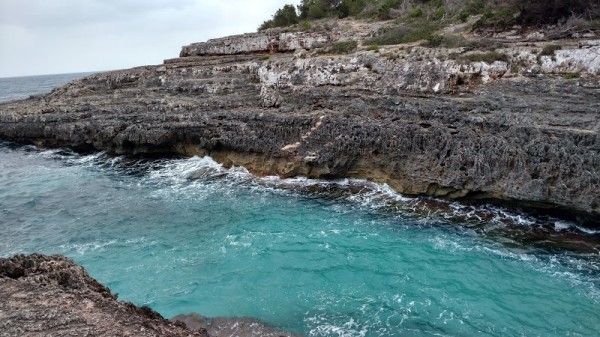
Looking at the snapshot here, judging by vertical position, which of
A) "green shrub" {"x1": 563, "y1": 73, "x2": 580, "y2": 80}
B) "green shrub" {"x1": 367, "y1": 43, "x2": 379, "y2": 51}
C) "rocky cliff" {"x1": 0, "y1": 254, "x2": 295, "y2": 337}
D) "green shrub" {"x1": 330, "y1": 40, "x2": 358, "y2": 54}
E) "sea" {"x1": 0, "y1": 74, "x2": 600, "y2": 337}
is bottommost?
"sea" {"x1": 0, "y1": 74, "x2": 600, "y2": 337}

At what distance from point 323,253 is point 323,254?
74 millimetres

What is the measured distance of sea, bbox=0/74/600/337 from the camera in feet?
39.6

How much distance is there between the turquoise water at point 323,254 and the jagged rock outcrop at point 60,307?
528 centimetres

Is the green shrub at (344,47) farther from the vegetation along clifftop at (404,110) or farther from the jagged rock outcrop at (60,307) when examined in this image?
the jagged rock outcrop at (60,307)

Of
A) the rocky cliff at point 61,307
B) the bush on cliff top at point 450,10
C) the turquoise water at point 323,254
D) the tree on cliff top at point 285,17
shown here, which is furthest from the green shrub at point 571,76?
the tree on cliff top at point 285,17

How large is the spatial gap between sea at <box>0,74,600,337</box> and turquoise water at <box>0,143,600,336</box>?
0.17 ft

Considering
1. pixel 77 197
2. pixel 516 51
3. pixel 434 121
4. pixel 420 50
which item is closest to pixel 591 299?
pixel 434 121

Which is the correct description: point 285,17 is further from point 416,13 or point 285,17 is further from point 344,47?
point 344,47

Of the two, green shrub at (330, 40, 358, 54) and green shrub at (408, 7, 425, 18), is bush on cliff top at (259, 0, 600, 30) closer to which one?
green shrub at (408, 7, 425, 18)

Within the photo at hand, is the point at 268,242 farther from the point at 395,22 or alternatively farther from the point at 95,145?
the point at 395,22

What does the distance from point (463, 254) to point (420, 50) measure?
44.5 ft

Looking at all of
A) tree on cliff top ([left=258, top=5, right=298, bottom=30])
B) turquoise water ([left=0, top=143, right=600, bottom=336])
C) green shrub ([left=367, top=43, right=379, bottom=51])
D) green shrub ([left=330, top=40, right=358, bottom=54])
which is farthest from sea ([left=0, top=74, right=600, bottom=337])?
tree on cliff top ([left=258, top=5, right=298, bottom=30])

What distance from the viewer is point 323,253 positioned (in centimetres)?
1563

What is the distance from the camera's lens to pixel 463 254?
48.8ft
